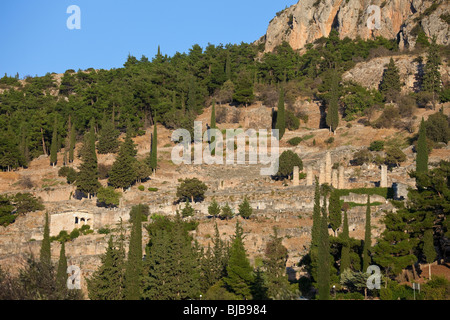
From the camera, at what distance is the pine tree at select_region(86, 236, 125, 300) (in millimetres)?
32844

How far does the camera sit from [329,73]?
3260 inches

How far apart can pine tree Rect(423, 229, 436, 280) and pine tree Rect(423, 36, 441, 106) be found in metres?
43.9

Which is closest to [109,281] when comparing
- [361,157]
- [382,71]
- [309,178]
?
[309,178]

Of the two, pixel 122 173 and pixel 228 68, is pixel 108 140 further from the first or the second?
pixel 228 68

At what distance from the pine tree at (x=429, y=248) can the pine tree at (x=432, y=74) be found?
144 feet

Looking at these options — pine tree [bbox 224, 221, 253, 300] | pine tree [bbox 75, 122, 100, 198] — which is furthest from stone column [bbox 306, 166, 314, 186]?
pine tree [bbox 224, 221, 253, 300]

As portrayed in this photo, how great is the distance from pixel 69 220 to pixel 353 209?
2170 cm

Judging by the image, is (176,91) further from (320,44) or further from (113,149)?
(320,44)

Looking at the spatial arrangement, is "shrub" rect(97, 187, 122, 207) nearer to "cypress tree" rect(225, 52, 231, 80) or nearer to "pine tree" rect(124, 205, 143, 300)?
"pine tree" rect(124, 205, 143, 300)

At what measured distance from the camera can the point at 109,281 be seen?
3344 cm

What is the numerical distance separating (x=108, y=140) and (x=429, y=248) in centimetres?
4253

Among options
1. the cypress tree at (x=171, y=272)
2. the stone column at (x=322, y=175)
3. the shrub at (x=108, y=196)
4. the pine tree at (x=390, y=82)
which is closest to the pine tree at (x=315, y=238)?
A: the cypress tree at (x=171, y=272)
